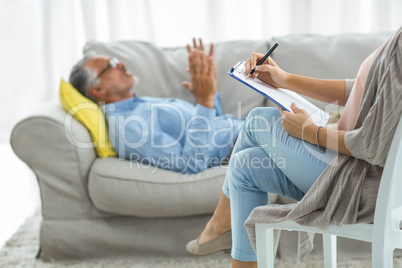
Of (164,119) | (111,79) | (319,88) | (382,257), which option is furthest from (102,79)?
(382,257)

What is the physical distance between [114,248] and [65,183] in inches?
12.9

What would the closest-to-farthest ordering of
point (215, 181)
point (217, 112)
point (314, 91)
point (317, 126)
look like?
point (317, 126)
point (314, 91)
point (215, 181)
point (217, 112)

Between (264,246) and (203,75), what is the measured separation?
1074 mm

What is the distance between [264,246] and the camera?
1.17 m

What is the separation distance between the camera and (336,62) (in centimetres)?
221

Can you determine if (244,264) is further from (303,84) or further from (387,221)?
(303,84)

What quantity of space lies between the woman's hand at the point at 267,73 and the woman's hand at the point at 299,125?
0.15m

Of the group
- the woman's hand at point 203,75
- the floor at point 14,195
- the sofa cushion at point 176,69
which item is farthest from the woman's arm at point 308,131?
the floor at point 14,195

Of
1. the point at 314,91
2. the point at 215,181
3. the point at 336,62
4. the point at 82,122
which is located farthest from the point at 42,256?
the point at 336,62

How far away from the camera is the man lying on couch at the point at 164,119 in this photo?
197 cm

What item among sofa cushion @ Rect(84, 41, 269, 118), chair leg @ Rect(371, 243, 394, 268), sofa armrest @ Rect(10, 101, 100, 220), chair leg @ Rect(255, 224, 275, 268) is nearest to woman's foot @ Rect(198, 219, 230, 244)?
chair leg @ Rect(255, 224, 275, 268)

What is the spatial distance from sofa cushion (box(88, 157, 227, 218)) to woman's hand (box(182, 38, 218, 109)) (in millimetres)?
332

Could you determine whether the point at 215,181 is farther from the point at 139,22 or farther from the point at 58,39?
the point at 58,39

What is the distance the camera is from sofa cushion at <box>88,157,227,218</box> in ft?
6.02
